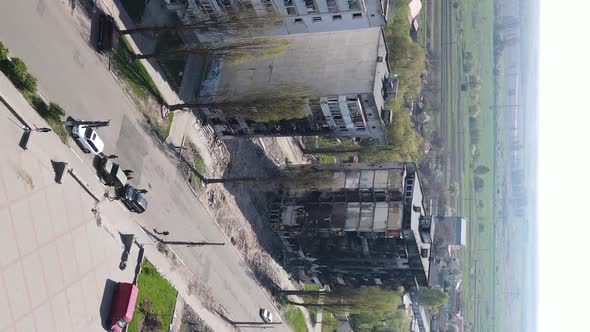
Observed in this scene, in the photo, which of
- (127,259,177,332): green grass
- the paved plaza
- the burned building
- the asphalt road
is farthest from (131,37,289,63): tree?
the burned building

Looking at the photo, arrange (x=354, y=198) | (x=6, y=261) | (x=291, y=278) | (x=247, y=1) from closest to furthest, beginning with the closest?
1. (x=6, y=261)
2. (x=247, y=1)
3. (x=354, y=198)
4. (x=291, y=278)

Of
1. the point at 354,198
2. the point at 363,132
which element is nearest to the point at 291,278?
the point at 354,198

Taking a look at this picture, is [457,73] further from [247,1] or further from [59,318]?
[59,318]

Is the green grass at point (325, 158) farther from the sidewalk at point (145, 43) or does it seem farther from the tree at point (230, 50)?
the tree at point (230, 50)

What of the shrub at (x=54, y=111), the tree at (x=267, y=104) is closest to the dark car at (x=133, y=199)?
the shrub at (x=54, y=111)

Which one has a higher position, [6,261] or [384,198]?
[384,198]
